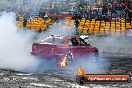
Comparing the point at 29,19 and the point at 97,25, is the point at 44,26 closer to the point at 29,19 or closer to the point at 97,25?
the point at 29,19

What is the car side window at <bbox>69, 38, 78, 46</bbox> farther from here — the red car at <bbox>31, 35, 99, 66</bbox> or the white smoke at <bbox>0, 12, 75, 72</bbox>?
the white smoke at <bbox>0, 12, 75, 72</bbox>

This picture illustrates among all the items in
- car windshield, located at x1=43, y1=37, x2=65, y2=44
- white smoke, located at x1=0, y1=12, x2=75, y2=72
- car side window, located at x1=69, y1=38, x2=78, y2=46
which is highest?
car windshield, located at x1=43, y1=37, x2=65, y2=44

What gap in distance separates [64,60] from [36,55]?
3.52ft

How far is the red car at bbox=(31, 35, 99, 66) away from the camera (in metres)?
13.5

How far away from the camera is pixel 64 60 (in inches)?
531

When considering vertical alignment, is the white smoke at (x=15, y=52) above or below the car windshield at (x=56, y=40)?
below

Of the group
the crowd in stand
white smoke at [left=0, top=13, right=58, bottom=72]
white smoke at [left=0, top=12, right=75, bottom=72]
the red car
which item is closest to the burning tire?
the red car

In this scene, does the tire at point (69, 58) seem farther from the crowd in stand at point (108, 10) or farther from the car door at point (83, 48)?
the crowd in stand at point (108, 10)

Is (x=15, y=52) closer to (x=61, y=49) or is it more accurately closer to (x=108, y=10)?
(x=61, y=49)

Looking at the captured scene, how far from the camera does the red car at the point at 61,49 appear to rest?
13.5m

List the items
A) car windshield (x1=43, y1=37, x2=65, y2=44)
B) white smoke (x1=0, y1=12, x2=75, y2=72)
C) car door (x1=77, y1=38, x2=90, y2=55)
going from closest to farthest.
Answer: white smoke (x1=0, y1=12, x2=75, y2=72), car windshield (x1=43, y1=37, x2=65, y2=44), car door (x1=77, y1=38, x2=90, y2=55)

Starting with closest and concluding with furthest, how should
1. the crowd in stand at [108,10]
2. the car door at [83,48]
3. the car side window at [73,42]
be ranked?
the car side window at [73,42] < the car door at [83,48] < the crowd in stand at [108,10]

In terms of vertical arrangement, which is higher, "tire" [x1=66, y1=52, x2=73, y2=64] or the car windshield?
the car windshield

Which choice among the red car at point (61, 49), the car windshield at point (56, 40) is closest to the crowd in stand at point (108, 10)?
the red car at point (61, 49)
